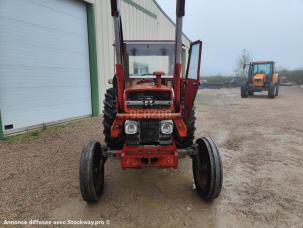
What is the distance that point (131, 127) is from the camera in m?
3.38

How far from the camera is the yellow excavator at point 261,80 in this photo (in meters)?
16.0

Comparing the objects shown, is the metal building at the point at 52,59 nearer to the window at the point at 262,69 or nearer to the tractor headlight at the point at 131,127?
the tractor headlight at the point at 131,127

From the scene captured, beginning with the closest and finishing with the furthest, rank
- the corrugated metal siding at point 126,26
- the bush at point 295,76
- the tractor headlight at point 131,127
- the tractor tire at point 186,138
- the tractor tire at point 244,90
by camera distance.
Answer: the tractor headlight at point 131,127
the tractor tire at point 186,138
the corrugated metal siding at point 126,26
the tractor tire at point 244,90
the bush at point 295,76

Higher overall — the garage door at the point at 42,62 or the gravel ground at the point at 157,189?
the garage door at the point at 42,62

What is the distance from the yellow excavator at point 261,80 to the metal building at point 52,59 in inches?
367

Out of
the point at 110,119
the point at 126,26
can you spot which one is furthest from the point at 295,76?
the point at 110,119

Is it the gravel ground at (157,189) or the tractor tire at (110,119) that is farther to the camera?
the tractor tire at (110,119)

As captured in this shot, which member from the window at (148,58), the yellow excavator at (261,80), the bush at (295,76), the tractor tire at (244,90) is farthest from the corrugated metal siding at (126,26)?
the bush at (295,76)

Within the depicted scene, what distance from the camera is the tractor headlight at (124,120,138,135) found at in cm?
337

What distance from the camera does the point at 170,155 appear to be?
3264 mm

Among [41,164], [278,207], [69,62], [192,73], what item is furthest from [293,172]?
[69,62]

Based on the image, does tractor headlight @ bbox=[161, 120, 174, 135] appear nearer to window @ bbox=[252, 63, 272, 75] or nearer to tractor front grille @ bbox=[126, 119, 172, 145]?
tractor front grille @ bbox=[126, 119, 172, 145]

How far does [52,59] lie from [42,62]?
392 mm

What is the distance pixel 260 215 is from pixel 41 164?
11.8 feet
